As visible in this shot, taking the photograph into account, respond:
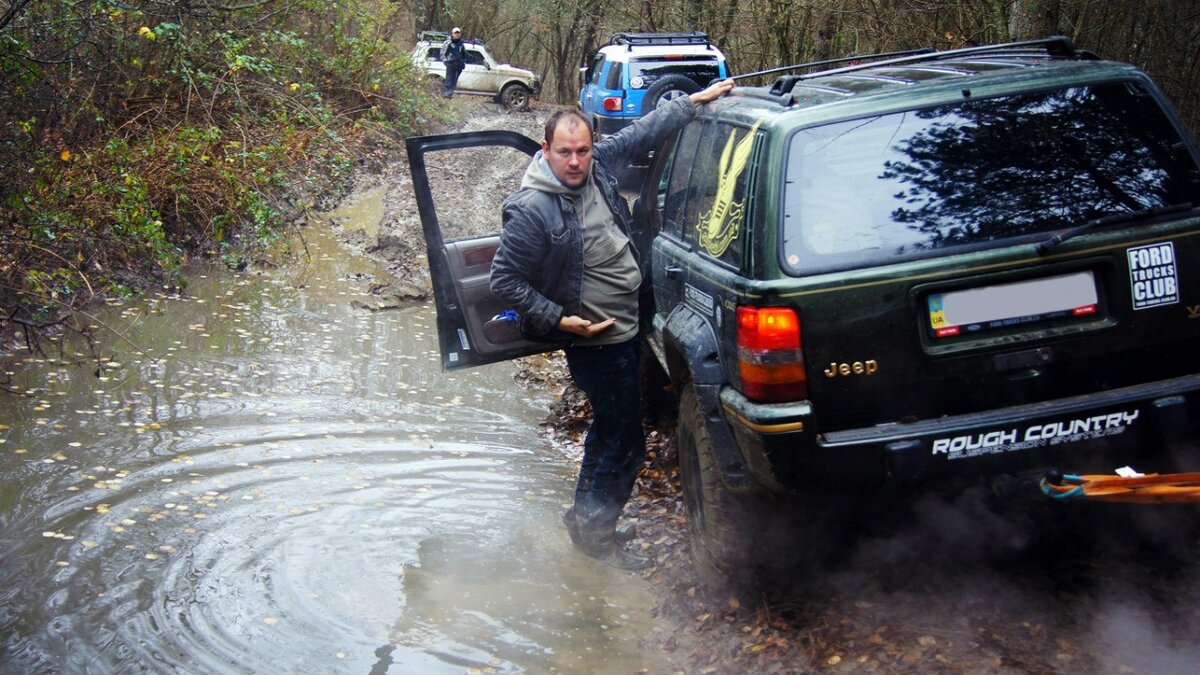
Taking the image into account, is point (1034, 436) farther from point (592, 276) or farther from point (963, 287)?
point (592, 276)

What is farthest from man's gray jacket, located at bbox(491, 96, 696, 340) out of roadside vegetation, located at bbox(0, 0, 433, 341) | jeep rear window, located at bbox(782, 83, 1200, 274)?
roadside vegetation, located at bbox(0, 0, 433, 341)

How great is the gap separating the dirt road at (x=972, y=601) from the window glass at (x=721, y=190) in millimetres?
1305

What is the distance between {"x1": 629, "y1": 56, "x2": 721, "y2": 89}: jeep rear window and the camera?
1958 cm

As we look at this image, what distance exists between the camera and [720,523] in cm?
429

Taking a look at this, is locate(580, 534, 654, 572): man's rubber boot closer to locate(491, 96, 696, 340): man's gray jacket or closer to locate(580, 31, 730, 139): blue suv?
locate(491, 96, 696, 340): man's gray jacket

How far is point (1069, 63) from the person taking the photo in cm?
412

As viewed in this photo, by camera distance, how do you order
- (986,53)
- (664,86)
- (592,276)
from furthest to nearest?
(664,86), (986,53), (592,276)

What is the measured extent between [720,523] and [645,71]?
1629cm

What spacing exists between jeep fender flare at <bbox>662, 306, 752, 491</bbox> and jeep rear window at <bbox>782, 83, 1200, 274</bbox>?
595mm

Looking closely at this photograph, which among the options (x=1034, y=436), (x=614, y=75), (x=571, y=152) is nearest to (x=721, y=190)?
(x=571, y=152)

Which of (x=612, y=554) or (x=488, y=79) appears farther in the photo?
(x=488, y=79)

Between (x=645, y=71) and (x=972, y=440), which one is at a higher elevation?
(x=645, y=71)

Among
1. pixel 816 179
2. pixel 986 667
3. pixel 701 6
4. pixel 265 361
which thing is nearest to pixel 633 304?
pixel 816 179

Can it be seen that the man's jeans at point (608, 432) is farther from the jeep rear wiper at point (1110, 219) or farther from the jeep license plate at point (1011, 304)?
the jeep rear wiper at point (1110, 219)
